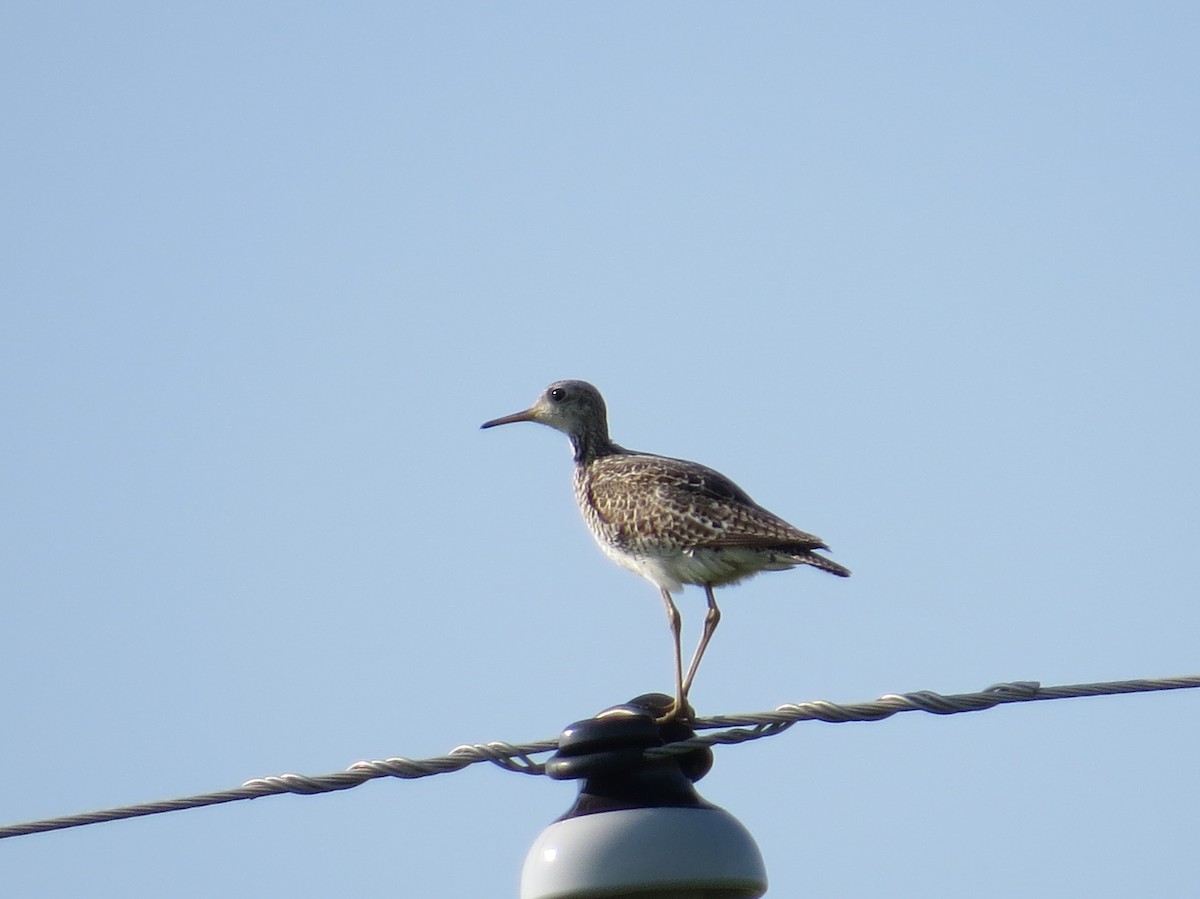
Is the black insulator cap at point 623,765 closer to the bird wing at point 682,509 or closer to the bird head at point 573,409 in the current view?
the bird wing at point 682,509

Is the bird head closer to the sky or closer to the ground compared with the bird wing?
closer to the sky

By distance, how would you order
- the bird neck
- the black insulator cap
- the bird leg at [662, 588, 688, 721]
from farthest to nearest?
the bird neck < the bird leg at [662, 588, 688, 721] < the black insulator cap

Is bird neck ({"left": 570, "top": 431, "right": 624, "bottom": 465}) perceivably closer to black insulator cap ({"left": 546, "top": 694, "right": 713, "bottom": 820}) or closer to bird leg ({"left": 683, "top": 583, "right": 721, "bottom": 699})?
bird leg ({"left": 683, "top": 583, "right": 721, "bottom": 699})

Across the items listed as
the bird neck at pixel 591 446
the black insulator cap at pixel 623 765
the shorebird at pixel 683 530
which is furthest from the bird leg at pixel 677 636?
the black insulator cap at pixel 623 765

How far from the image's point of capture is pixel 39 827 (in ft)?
25.1

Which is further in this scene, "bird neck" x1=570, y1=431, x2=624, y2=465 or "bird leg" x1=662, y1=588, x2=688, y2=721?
"bird neck" x1=570, y1=431, x2=624, y2=465

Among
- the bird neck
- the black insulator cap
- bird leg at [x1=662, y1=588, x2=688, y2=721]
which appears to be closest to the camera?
the black insulator cap

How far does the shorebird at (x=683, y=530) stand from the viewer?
12.4 meters

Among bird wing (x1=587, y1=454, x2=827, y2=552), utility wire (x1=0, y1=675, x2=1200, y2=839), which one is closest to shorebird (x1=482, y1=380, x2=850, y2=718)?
bird wing (x1=587, y1=454, x2=827, y2=552)

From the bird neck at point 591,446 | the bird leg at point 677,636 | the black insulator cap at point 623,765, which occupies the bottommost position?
the black insulator cap at point 623,765

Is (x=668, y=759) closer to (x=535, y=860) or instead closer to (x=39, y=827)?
(x=535, y=860)

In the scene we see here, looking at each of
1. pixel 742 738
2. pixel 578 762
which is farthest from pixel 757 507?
pixel 578 762

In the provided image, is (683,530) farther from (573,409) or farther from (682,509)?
(573,409)

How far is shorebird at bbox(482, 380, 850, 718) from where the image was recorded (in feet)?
40.8
